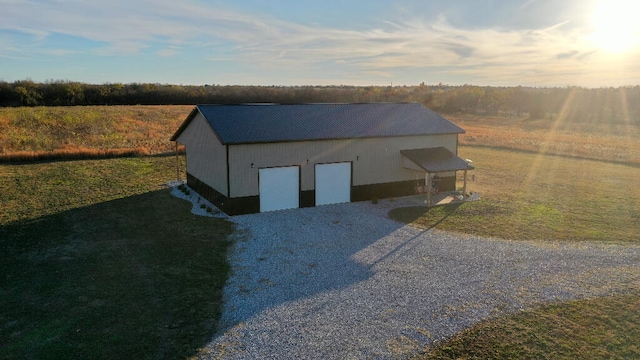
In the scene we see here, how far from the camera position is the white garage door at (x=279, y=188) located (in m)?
20.5

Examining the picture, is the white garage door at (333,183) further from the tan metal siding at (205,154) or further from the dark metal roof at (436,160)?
the tan metal siding at (205,154)

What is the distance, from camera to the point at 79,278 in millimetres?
13469

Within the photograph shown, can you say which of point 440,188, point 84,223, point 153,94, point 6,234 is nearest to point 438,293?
point 440,188

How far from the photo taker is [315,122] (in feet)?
74.5

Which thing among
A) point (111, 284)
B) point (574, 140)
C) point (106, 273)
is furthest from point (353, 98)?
point (111, 284)

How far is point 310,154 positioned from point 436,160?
22.3 feet

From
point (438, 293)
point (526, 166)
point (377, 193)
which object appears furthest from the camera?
point (526, 166)

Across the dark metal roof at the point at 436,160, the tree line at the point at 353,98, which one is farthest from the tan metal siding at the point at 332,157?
the tree line at the point at 353,98

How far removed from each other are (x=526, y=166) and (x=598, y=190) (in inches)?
301

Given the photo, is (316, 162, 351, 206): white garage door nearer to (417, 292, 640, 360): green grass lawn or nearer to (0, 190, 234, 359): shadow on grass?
(0, 190, 234, 359): shadow on grass

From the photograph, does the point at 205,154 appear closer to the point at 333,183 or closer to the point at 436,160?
the point at 333,183

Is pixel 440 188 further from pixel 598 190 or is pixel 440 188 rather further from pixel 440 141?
pixel 598 190

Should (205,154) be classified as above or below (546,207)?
above

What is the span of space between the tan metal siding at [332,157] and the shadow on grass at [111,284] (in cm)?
257
